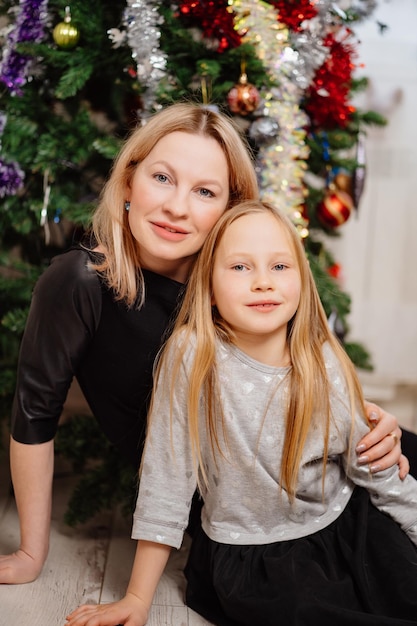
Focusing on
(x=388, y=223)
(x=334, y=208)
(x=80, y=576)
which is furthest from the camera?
(x=388, y=223)

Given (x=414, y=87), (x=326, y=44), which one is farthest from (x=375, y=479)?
(x=414, y=87)

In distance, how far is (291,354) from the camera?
1.22 meters

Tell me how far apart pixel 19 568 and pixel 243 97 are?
98 cm

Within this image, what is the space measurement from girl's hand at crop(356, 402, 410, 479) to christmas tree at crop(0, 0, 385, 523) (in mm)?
400

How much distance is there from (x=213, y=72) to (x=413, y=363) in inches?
56.4

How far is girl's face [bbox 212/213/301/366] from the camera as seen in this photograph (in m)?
1.16

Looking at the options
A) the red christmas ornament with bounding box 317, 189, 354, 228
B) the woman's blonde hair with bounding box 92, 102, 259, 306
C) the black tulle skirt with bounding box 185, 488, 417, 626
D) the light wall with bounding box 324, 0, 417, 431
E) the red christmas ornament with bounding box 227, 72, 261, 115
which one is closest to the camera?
the black tulle skirt with bounding box 185, 488, 417, 626

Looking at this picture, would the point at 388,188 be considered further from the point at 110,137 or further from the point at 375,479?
the point at 375,479

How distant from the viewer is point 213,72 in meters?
1.44

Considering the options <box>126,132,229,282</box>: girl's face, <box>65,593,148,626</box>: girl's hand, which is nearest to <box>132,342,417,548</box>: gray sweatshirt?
<box>65,593,148,626</box>: girl's hand

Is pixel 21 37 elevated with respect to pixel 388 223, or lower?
elevated

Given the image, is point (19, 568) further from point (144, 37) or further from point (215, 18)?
point (215, 18)

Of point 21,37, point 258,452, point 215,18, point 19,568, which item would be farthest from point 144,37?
point 19,568

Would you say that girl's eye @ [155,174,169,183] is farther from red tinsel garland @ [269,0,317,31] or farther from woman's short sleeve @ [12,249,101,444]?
red tinsel garland @ [269,0,317,31]
